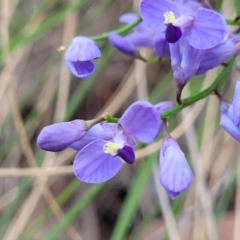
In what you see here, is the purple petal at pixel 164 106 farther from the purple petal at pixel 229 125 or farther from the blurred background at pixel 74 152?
the blurred background at pixel 74 152

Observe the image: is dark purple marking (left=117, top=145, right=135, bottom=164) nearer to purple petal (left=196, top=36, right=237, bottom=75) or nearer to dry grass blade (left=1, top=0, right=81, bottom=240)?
purple petal (left=196, top=36, right=237, bottom=75)

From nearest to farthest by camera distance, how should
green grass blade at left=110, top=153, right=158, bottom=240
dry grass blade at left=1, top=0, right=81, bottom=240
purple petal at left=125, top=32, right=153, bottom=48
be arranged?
purple petal at left=125, top=32, right=153, bottom=48
green grass blade at left=110, top=153, right=158, bottom=240
dry grass blade at left=1, top=0, right=81, bottom=240

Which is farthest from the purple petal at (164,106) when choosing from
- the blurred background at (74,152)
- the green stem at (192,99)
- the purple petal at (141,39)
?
the blurred background at (74,152)

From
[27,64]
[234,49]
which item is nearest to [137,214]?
[27,64]

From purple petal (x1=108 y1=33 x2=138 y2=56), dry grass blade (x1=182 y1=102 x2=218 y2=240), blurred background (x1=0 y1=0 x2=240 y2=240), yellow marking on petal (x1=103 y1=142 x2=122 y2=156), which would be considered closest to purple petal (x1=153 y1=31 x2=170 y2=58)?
purple petal (x1=108 y1=33 x2=138 y2=56)

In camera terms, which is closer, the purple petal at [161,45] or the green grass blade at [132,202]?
the purple petal at [161,45]

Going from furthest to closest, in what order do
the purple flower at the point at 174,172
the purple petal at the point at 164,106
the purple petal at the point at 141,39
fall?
the purple petal at the point at 141,39 → the purple petal at the point at 164,106 → the purple flower at the point at 174,172

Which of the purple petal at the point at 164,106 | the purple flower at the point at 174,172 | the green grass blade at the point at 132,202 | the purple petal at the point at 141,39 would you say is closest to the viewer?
the purple flower at the point at 174,172
